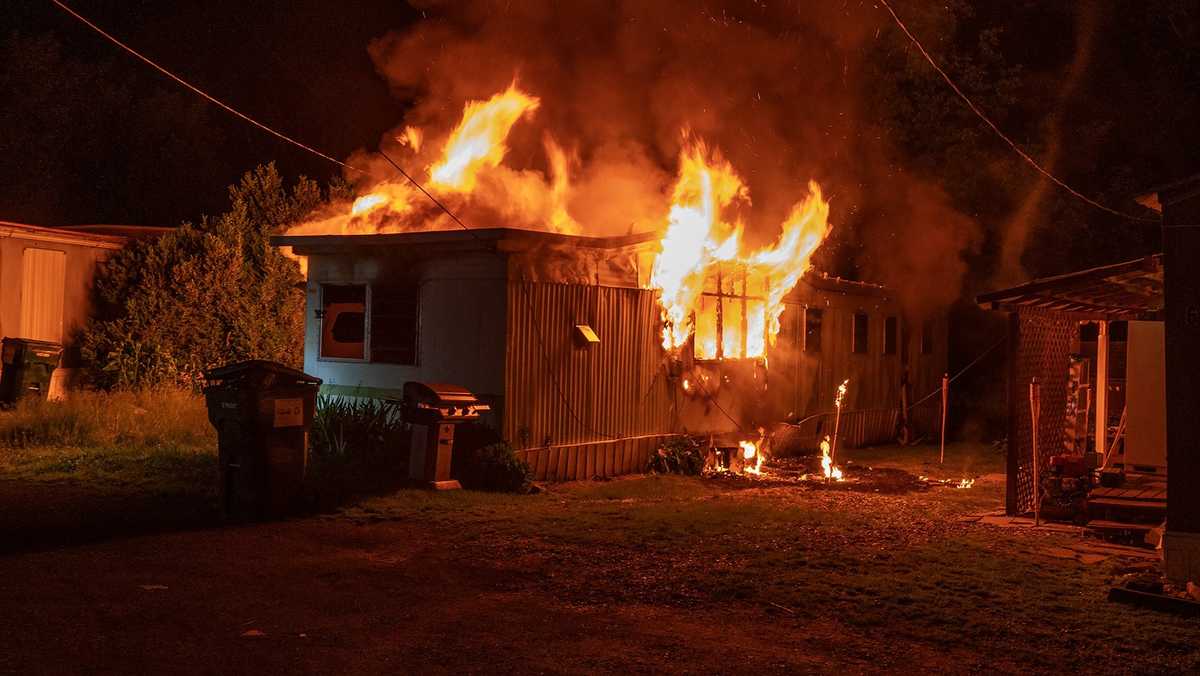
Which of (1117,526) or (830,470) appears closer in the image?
(1117,526)

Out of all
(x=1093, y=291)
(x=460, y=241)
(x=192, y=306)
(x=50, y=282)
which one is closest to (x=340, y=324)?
(x=460, y=241)

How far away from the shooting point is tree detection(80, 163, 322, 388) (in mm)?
17703

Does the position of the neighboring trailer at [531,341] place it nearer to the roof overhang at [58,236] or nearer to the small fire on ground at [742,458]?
the small fire on ground at [742,458]

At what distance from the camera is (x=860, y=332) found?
20.0 m

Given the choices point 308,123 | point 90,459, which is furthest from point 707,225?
point 308,123

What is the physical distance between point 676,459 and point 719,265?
2.97 meters

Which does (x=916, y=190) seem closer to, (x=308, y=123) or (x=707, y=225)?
(x=707, y=225)

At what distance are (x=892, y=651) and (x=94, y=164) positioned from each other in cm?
3337

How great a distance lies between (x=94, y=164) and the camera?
109 feet

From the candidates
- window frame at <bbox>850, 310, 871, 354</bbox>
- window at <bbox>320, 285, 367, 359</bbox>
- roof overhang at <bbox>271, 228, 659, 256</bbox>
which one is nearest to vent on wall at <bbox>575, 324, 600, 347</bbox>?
roof overhang at <bbox>271, 228, 659, 256</bbox>

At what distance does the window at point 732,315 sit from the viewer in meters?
15.3

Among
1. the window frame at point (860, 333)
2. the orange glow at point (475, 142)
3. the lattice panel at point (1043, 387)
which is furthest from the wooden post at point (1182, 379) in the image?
the window frame at point (860, 333)

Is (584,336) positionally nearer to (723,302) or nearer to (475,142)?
(723,302)

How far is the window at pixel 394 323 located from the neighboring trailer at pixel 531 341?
0.02 metres
